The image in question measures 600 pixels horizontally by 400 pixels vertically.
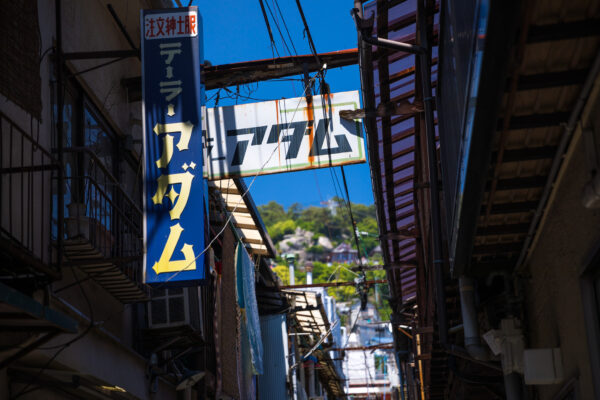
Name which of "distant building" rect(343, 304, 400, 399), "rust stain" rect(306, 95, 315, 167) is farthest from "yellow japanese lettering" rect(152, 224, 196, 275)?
"distant building" rect(343, 304, 400, 399)

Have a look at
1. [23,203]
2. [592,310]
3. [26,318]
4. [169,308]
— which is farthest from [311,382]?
[592,310]

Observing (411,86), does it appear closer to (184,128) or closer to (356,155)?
(356,155)


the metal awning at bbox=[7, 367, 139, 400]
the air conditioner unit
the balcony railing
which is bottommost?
the metal awning at bbox=[7, 367, 139, 400]

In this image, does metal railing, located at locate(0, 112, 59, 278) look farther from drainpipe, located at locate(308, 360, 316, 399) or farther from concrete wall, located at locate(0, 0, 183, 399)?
drainpipe, located at locate(308, 360, 316, 399)

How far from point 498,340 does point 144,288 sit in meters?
5.99

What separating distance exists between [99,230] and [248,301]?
363 inches

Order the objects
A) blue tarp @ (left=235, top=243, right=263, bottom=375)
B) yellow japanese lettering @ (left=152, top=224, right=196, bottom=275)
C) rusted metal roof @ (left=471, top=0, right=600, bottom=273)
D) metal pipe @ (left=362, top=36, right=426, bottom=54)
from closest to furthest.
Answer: rusted metal roof @ (left=471, top=0, right=600, bottom=273) → metal pipe @ (left=362, top=36, right=426, bottom=54) → yellow japanese lettering @ (left=152, top=224, right=196, bottom=275) → blue tarp @ (left=235, top=243, right=263, bottom=375)

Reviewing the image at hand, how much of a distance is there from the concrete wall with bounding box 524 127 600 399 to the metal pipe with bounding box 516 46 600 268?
0.08m

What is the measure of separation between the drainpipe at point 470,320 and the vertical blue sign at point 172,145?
3.30m

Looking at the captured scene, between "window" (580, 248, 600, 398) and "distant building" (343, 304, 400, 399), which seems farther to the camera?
"distant building" (343, 304, 400, 399)

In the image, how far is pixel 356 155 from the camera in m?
12.2

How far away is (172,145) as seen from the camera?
10.8 meters

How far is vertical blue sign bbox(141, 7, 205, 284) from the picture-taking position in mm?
10375

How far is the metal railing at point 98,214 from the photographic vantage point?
1007 cm
